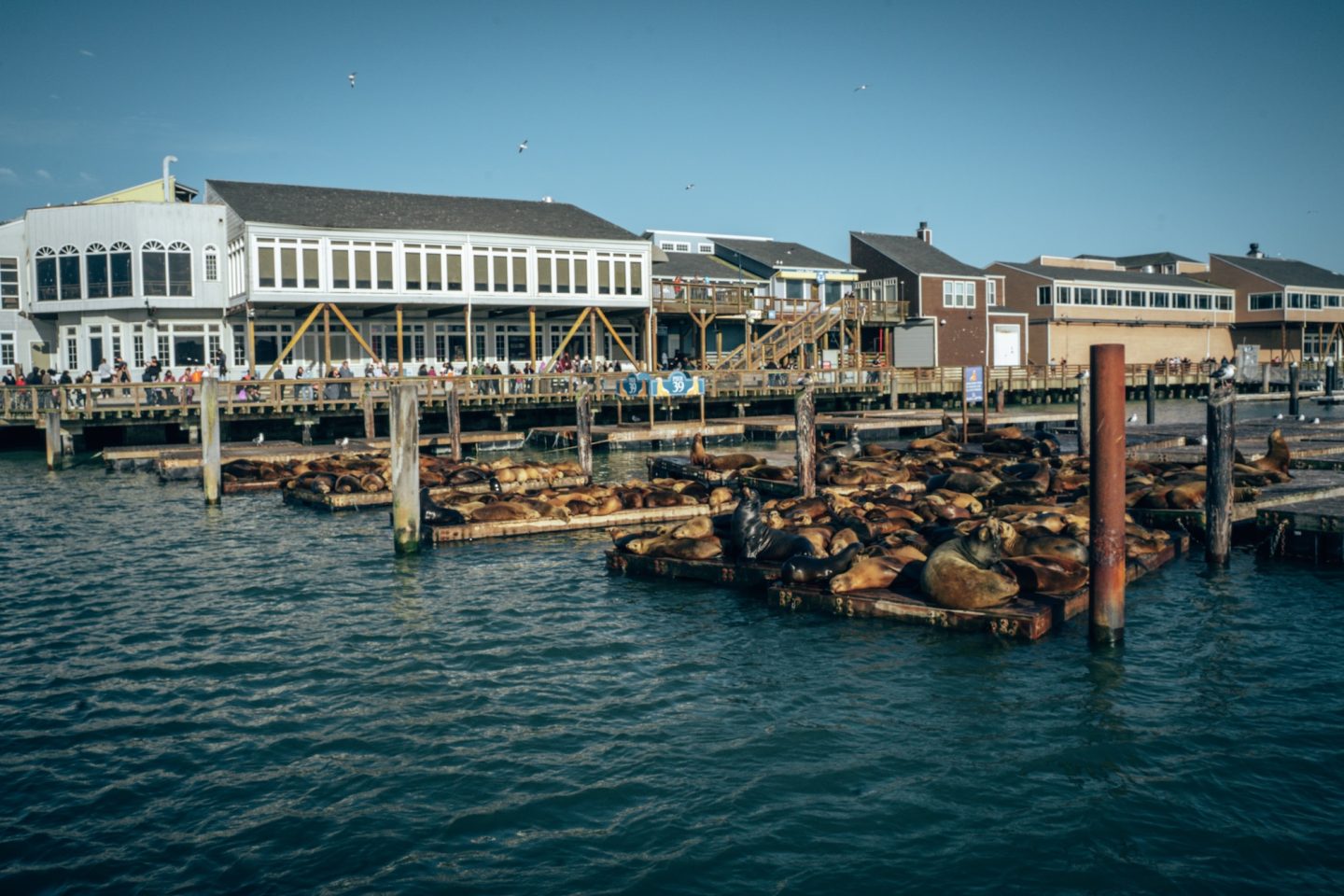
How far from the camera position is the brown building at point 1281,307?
7969cm

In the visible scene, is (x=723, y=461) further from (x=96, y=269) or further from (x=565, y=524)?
(x=96, y=269)

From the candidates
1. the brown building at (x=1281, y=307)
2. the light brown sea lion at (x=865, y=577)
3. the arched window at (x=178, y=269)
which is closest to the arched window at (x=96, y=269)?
the arched window at (x=178, y=269)

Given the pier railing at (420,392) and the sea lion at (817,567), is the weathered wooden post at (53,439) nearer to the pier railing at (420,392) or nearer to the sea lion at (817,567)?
the pier railing at (420,392)

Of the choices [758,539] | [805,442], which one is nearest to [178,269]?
[805,442]

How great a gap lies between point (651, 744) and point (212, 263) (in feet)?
132

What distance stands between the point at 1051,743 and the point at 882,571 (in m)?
4.62

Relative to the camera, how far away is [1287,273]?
83500 millimetres

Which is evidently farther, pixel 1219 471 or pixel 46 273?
pixel 46 273

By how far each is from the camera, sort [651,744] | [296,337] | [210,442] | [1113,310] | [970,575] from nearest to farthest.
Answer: [651,744] < [970,575] < [210,442] < [296,337] < [1113,310]

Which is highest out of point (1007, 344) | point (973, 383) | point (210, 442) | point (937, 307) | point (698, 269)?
point (698, 269)

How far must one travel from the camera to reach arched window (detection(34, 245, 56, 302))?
1768 inches

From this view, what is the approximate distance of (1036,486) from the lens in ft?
70.7

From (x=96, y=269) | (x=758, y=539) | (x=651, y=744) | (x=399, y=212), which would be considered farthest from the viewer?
(x=399, y=212)

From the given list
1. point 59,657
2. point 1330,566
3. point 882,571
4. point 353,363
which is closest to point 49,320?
point 353,363
